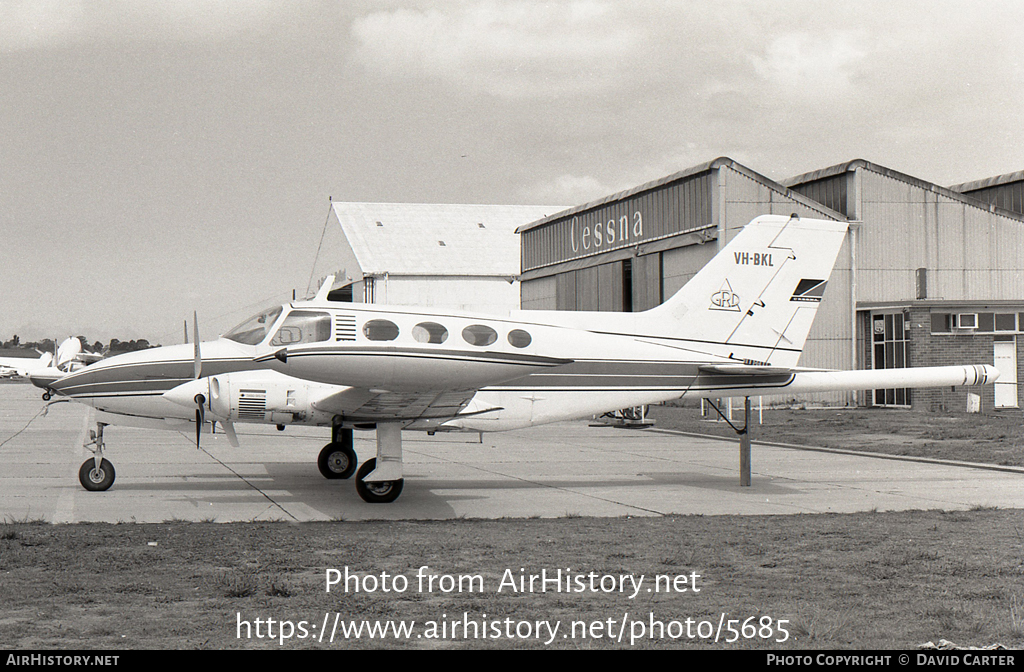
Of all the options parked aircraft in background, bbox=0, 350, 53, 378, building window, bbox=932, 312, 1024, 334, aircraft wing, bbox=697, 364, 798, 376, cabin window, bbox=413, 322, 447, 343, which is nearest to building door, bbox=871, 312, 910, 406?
building window, bbox=932, 312, 1024, 334

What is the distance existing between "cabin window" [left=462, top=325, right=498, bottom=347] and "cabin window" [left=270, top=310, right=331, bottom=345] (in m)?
1.66

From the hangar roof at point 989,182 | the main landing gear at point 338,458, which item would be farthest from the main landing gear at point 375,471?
the hangar roof at point 989,182

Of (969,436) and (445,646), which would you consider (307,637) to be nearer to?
(445,646)

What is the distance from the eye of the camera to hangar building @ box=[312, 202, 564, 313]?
5081cm

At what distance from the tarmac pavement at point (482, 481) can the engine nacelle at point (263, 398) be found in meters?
1.02

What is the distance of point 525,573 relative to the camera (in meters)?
7.31

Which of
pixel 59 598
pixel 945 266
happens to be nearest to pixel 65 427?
pixel 59 598

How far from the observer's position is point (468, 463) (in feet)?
55.3

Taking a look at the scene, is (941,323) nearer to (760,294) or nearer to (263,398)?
(760,294)

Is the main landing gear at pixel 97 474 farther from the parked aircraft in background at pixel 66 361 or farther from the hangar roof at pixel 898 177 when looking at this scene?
the hangar roof at pixel 898 177

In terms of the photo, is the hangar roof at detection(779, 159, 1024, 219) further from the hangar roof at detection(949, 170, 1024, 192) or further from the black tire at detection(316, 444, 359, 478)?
the black tire at detection(316, 444, 359, 478)

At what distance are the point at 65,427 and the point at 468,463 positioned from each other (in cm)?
1375

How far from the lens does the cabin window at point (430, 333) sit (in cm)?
1138

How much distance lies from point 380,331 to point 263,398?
2.01m
